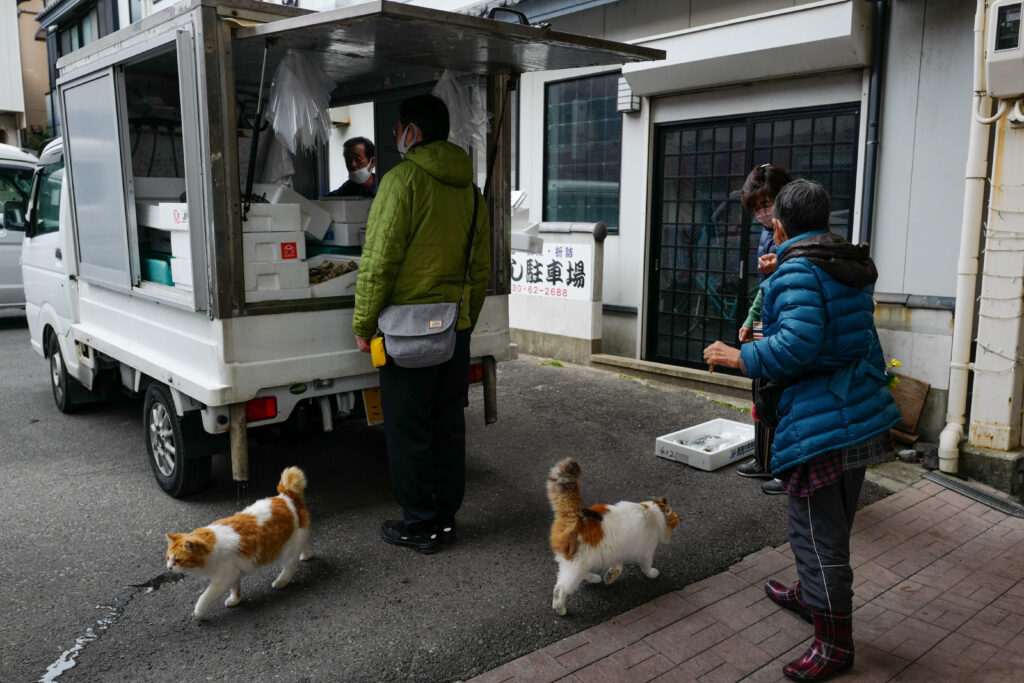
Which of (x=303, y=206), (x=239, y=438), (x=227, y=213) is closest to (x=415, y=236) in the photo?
(x=227, y=213)

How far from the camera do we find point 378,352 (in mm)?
3812

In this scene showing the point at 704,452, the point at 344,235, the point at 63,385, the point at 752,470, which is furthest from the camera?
the point at 63,385

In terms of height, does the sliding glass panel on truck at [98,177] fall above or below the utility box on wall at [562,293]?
above

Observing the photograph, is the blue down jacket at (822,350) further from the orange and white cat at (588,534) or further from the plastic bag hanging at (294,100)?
the plastic bag hanging at (294,100)

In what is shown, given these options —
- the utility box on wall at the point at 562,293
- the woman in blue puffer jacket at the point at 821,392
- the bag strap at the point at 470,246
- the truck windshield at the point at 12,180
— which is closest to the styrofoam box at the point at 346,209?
the bag strap at the point at 470,246

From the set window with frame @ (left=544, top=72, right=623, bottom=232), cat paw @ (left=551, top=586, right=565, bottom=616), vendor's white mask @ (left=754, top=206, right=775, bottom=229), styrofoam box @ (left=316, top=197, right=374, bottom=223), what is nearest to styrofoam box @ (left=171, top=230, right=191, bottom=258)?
styrofoam box @ (left=316, top=197, right=374, bottom=223)

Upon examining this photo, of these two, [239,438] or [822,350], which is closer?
[822,350]

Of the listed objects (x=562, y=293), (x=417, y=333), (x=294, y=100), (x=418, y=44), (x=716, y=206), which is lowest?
(x=562, y=293)

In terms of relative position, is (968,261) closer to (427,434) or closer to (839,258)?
(839,258)

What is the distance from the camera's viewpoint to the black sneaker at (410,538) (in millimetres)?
3980

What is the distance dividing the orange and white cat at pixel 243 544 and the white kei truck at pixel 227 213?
59 centimetres

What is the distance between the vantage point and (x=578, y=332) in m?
8.29

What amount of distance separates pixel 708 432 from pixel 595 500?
147 cm

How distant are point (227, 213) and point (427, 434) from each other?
1.47 m
